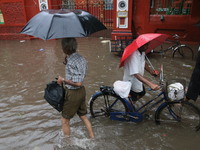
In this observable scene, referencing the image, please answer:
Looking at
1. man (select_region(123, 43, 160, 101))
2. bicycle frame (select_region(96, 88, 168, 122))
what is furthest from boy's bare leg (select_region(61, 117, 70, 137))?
man (select_region(123, 43, 160, 101))

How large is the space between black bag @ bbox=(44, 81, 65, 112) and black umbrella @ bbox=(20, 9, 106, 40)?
2.33 feet

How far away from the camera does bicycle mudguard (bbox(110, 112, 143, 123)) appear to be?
323 centimetres

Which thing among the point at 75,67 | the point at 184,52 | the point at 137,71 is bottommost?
the point at 184,52

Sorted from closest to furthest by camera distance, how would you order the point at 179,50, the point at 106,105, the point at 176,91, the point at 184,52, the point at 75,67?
the point at 75,67 < the point at 176,91 < the point at 106,105 < the point at 179,50 < the point at 184,52

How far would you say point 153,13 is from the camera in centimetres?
880

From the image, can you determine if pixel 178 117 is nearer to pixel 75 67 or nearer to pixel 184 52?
pixel 75 67

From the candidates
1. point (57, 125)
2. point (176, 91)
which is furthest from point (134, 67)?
point (57, 125)

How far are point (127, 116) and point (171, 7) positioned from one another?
7.03 metres

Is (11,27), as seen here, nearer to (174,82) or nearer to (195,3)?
(195,3)

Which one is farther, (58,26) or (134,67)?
(134,67)

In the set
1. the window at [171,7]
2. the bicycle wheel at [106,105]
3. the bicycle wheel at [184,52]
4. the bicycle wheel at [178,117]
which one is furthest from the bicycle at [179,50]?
the bicycle wheel at [106,105]

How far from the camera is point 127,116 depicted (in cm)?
326

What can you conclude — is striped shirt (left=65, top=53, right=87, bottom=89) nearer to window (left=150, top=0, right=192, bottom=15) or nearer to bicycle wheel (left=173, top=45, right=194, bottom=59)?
bicycle wheel (left=173, top=45, right=194, bottom=59)

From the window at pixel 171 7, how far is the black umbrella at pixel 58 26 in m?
7.10
